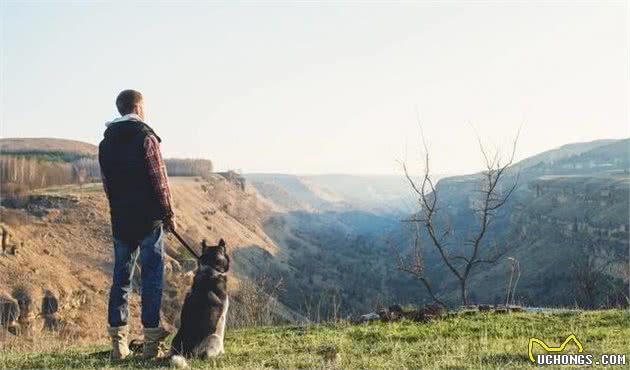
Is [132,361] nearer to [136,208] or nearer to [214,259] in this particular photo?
[214,259]

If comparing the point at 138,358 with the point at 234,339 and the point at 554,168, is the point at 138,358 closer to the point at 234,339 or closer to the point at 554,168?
the point at 234,339

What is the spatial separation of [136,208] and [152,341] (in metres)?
1.53

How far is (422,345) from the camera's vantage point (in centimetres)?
784

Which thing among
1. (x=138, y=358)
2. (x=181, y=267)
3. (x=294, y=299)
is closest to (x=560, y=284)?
(x=294, y=299)

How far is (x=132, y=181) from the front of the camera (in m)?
7.52

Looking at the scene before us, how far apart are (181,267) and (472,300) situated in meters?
37.9

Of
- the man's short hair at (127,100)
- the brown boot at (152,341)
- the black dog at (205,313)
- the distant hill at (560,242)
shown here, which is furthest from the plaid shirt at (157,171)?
the distant hill at (560,242)

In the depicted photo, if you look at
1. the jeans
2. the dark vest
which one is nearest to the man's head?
the dark vest

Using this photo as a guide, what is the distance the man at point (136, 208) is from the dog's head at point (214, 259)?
0.47 metres

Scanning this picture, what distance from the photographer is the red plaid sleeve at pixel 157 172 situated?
742 centimetres

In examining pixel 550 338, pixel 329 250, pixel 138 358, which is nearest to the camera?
pixel 138 358

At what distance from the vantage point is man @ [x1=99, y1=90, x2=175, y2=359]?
7.46 meters

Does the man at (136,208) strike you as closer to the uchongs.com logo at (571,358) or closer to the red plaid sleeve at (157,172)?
the red plaid sleeve at (157,172)

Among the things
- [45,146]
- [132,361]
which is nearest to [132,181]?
[132,361]
